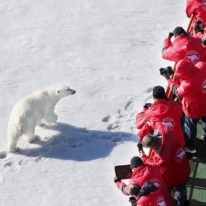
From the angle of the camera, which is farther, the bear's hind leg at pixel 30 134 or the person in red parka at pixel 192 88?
the bear's hind leg at pixel 30 134

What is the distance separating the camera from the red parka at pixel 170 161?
21.7ft

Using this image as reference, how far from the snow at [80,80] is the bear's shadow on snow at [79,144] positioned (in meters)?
Result: 0.02

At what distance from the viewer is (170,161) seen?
671 centimetres

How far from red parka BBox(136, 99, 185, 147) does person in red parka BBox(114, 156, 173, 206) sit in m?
0.86

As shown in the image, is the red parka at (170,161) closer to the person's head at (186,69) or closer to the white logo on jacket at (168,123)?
the white logo on jacket at (168,123)

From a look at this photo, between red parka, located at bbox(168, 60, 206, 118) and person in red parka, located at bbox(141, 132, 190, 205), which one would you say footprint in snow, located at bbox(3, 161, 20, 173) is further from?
red parka, located at bbox(168, 60, 206, 118)

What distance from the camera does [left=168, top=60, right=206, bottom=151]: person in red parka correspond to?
7492 millimetres

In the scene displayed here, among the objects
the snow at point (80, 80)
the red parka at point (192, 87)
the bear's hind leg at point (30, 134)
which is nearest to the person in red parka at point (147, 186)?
the snow at point (80, 80)

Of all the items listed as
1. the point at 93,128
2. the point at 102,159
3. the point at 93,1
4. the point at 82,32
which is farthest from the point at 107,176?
the point at 93,1

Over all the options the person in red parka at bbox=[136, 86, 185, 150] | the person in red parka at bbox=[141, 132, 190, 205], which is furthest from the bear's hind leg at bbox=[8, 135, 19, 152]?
the person in red parka at bbox=[141, 132, 190, 205]

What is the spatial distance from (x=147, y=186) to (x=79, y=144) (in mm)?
2763

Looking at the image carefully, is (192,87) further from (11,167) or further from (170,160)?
(11,167)

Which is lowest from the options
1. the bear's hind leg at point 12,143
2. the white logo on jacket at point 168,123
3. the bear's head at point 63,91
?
the bear's hind leg at point 12,143

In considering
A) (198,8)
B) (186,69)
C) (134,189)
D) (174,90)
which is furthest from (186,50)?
(134,189)
